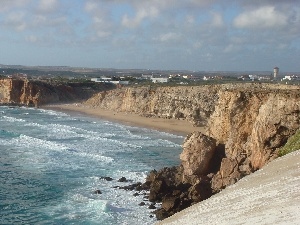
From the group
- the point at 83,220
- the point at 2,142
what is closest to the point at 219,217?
the point at 83,220

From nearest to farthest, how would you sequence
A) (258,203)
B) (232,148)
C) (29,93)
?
(258,203) < (232,148) < (29,93)

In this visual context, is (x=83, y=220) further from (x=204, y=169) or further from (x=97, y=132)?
(x=97, y=132)

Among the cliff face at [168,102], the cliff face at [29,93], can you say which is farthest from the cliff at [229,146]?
the cliff face at [29,93]

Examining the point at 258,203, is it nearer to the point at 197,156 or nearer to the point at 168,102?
the point at 197,156

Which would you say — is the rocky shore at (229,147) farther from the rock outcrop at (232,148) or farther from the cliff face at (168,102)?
the cliff face at (168,102)

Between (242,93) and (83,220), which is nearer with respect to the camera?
(83,220)

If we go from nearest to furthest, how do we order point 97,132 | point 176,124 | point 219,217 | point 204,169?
point 219,217, point 204,169, point 97,132, point 176,124

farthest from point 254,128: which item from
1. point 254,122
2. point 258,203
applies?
point 258,203
